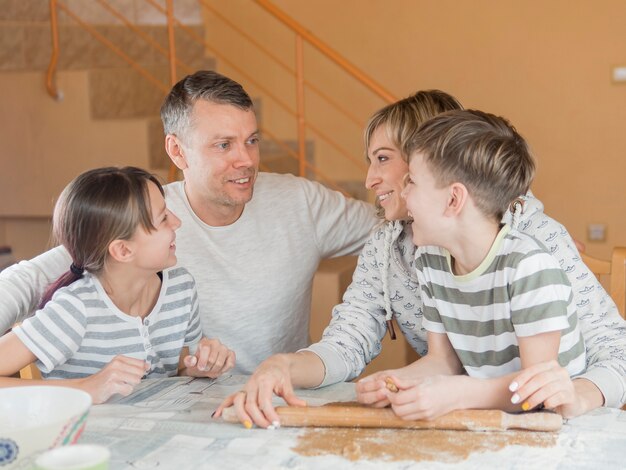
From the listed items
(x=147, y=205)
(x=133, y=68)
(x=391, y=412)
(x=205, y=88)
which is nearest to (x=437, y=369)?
(x=391, y=412)

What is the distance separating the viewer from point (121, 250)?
1.72 meters

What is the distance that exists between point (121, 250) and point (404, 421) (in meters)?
0.70

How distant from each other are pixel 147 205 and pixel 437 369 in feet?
2.12

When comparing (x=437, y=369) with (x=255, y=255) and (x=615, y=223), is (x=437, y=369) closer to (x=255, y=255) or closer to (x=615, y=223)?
(x=255, y=255)

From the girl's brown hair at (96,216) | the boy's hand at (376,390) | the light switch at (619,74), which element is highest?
the light switch at (619,74)

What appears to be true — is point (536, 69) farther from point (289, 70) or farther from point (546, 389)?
point (546, 389)

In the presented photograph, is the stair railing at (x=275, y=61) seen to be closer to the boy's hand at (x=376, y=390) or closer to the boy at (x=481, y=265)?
the boy at (x=481, y=265)

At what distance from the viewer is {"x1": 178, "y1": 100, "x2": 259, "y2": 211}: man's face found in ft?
6.73

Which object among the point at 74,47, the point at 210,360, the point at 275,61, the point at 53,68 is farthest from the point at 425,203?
the point at 275,61

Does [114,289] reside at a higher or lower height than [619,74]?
lower

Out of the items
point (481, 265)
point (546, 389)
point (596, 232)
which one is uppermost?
point (481, 265)

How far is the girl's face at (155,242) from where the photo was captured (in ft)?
5.64

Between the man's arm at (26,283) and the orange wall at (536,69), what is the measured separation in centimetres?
305

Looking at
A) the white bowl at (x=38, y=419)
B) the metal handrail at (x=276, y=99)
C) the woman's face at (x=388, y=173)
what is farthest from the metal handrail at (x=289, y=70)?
the white bowl at (x=38, y=419)
